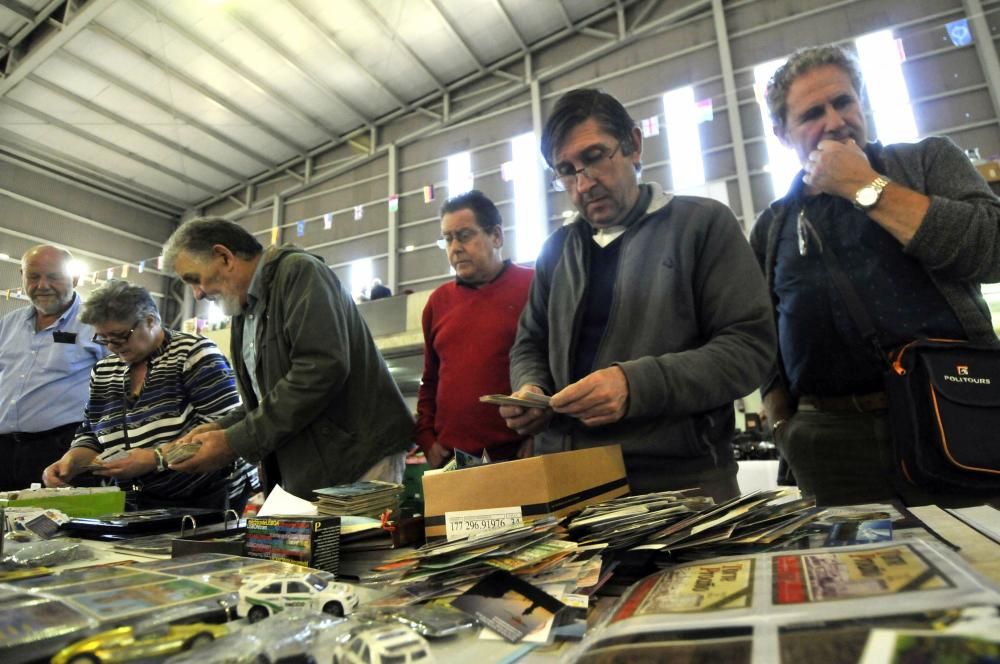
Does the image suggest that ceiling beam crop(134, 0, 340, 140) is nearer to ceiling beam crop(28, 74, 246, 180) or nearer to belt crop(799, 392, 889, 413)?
ceiling beam crop(28, 74, 246, 180)

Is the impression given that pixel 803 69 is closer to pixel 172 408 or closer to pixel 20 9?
pixel 172 408

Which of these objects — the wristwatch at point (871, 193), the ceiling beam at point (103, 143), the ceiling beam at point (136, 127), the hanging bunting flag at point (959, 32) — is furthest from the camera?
the ceiling beam at point (103, 143)

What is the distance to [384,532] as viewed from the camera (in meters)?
0.83

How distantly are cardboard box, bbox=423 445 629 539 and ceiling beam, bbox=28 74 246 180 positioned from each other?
9916mm

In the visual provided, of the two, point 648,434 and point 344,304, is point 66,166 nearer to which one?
point 344,304

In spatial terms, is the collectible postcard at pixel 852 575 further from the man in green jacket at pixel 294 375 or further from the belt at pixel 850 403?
the man in green jacket at pixel 294 375

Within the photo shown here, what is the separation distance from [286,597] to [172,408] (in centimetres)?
157

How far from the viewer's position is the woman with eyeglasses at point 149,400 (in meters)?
1.74

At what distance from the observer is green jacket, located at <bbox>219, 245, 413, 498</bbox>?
1.37m

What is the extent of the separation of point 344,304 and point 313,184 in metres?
9.57

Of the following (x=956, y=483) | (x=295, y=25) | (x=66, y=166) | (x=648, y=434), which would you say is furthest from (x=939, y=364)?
(x=66, y=166)

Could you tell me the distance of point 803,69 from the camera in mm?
1190

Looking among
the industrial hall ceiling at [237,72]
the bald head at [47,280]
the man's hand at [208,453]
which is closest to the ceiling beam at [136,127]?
the industrial hall ceiling at [237,72]

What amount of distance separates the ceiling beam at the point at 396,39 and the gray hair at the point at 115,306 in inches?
258
